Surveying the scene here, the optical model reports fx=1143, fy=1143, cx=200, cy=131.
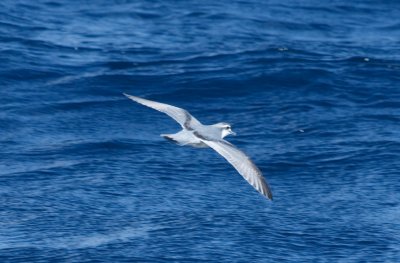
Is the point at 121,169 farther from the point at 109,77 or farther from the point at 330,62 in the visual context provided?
the point at 330,62

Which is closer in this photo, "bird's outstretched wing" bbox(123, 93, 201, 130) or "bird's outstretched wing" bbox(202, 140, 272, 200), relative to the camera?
"bird's outstretched wing" bbox(202, 140, 272, 200)

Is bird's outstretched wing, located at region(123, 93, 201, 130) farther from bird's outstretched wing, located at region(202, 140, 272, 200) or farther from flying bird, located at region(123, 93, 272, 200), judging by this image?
bird's outstretched wing, located at region(202, 140, 272, 200)

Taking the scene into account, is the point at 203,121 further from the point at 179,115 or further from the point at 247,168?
the point at 247,168

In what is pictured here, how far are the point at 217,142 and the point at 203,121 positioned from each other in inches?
237

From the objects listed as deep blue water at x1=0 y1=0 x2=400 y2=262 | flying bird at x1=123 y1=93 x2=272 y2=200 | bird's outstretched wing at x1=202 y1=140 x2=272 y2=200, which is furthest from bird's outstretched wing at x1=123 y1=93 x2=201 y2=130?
deep blue water at x1=0 y1=0 x2=400 y2=262

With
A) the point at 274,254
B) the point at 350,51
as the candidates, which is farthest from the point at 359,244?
the point at 350,51

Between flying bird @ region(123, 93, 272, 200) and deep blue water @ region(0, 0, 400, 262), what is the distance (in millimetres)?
1432

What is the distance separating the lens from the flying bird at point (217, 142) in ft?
39.8

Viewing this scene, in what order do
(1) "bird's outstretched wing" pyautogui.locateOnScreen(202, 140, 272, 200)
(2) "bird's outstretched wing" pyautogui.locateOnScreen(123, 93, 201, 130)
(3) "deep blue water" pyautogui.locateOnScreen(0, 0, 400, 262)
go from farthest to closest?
(3) "deep blue water" pyautogui.locateOnScreen(0, 0, 400, 262) → (2) "bird's outstretched wing" pyautogui.locateOnScreen(123, 93, 201, 130) → (1) "bird's outstretched wing" pyautogui.locateOnScreen(202, 140, 272, 200)

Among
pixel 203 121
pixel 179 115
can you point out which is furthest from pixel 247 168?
pixel 203 121

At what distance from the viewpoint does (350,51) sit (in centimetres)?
2275

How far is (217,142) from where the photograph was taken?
12555 millimetres

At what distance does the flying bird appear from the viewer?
12.1 meters

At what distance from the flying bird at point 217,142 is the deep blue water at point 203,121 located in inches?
56.4
